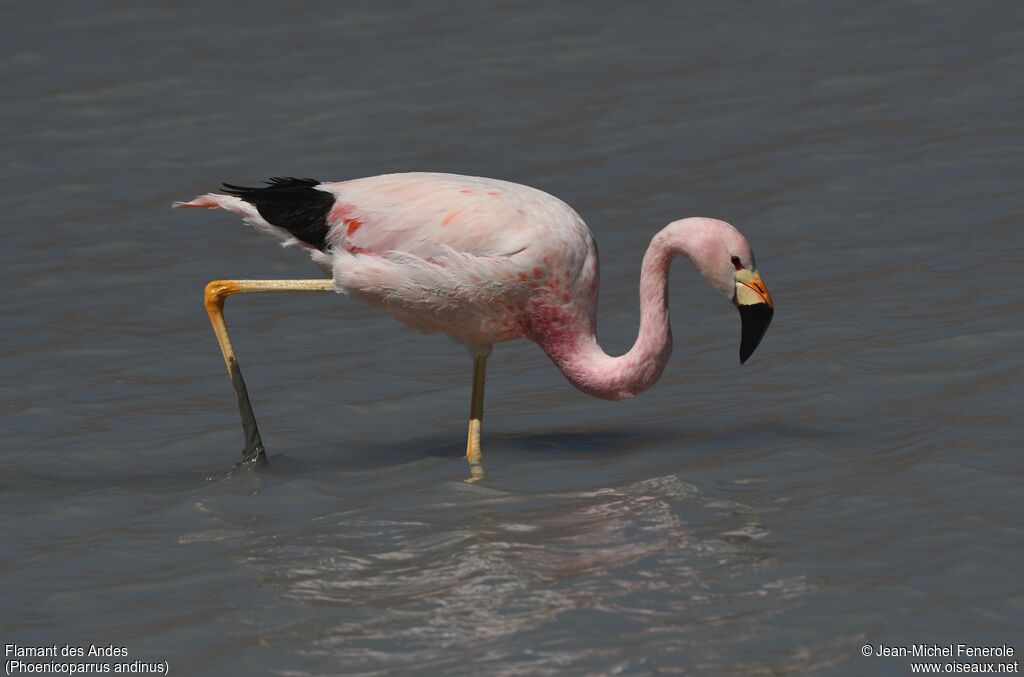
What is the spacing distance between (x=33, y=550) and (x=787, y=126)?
27.0ft

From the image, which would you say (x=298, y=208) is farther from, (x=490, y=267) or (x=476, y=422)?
(x=476, y=422)

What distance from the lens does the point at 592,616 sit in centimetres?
587

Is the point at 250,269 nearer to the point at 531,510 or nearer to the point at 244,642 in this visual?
the point at 531,510

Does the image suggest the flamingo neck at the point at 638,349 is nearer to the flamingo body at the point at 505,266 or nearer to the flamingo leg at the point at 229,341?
the flamingo body at the point at 505,266

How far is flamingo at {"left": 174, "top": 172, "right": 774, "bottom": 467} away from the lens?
7.87 metres

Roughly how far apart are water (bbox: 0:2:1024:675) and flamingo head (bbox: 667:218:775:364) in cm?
62

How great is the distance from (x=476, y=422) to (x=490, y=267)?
846 mm

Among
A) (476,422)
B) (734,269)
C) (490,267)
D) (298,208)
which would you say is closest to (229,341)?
(298,208)

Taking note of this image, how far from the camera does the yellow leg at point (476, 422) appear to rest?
8062 mm

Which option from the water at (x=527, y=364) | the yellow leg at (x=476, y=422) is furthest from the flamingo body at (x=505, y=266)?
the water at (x=527, y=364)

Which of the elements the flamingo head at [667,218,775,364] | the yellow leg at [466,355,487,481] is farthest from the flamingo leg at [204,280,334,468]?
the flamingo head at [667,218,775,364]

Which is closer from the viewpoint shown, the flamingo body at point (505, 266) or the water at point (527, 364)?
the water at point (527, 364)

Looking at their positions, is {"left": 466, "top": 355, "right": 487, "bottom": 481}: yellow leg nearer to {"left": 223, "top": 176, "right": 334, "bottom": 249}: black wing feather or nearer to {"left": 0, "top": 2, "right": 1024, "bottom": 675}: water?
{"left": 0, "top": 2, "right": 1024, "bottom": 675}: water

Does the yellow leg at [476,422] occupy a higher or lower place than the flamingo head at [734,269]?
lower
